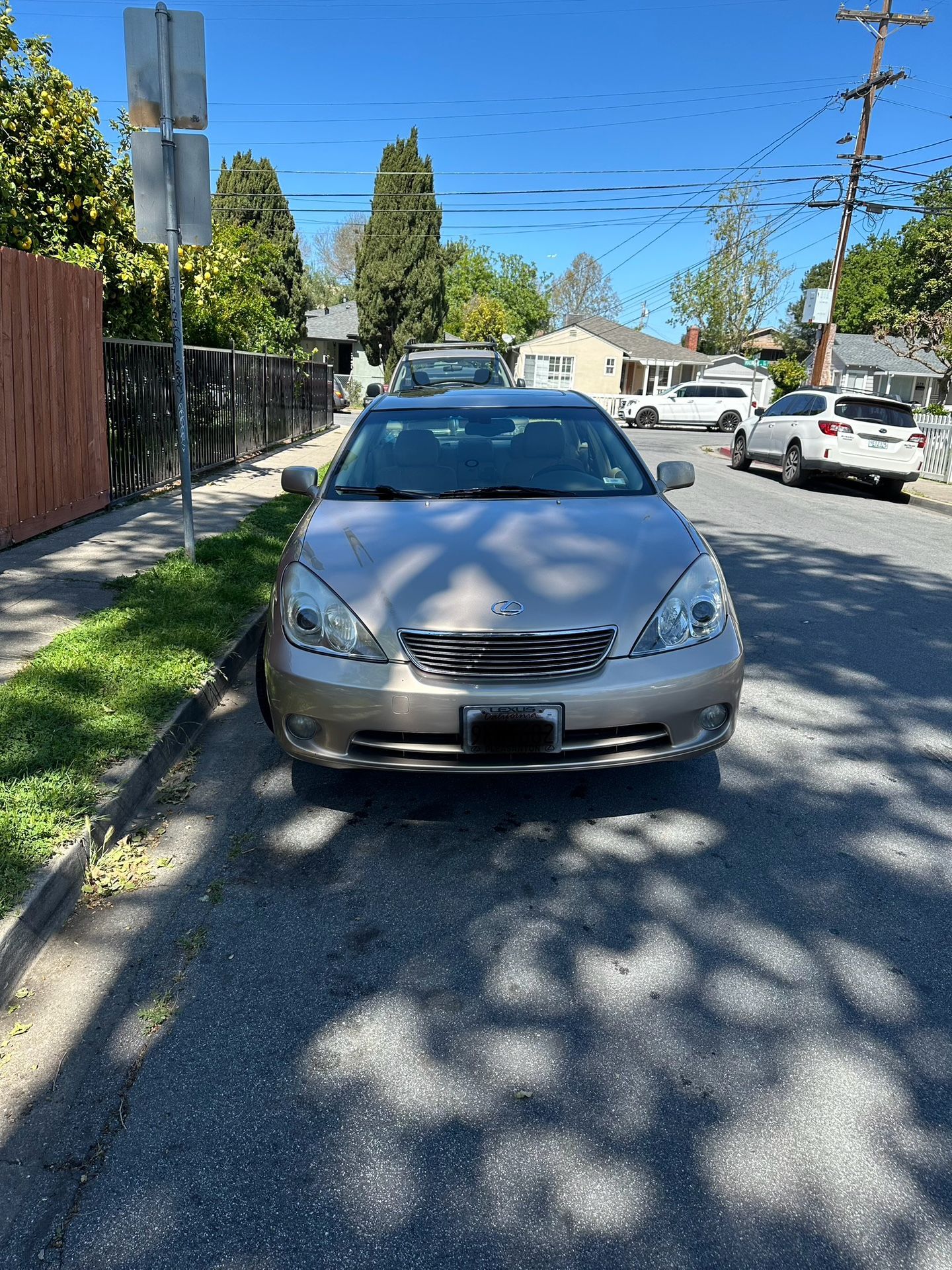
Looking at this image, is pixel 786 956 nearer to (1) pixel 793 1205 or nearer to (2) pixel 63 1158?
Answer: (1) pixel 793 1205

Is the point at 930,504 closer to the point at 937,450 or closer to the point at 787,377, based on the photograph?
the point at 937,450

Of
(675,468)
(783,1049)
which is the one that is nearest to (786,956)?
(783,1049)

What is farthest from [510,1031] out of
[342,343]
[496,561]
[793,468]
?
[342,343]

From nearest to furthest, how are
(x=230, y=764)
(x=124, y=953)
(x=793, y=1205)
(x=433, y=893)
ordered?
(x=793, y=1205) → (x=124, y=953) → (x=433, y=893) → (x=230, y=764)

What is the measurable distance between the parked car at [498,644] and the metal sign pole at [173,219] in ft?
10.1

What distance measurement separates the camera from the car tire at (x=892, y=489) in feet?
52.9

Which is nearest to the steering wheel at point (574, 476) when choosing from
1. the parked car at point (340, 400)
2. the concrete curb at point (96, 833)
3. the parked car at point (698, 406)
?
the concrete curb at point (96, 833)

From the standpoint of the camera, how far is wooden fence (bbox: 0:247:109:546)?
745 cm

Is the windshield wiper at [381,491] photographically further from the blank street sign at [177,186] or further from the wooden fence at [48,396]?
the wooden fence at [48,396]

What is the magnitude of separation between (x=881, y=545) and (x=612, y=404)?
29.9m

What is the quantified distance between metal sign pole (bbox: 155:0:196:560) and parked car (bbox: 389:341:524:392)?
4.64m

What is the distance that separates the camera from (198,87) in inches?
250

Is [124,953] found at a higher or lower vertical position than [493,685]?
lower

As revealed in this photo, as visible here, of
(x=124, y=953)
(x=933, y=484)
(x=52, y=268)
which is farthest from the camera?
(x=933, y=484)
